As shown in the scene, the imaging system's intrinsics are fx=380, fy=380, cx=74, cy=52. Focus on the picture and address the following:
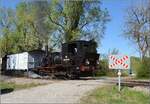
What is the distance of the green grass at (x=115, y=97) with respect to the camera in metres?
18.0

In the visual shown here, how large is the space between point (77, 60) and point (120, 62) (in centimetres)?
1085

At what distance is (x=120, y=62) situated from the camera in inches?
861

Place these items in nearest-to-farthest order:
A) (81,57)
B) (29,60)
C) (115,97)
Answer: (115,97) < (81,57) < (29,60)

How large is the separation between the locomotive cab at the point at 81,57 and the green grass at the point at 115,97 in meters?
10.4

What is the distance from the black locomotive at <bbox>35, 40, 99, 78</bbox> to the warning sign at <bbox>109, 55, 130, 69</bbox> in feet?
33.3

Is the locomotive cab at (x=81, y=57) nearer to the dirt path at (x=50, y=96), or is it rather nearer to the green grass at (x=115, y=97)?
the dirt path at (x=50, y=96)

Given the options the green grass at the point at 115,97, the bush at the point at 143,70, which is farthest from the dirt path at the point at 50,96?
the bush at the point at 143,70

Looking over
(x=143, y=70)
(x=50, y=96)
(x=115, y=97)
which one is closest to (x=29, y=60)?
(x=143, y=70)

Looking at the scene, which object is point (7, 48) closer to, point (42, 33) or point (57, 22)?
point (42, 33)

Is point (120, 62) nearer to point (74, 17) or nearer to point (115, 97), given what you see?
point (115, 97)

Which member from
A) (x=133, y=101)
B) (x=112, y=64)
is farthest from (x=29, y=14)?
(x=133, y=101)

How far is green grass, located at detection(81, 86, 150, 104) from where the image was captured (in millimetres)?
18000

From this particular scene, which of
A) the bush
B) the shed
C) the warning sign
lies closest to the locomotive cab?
the shed

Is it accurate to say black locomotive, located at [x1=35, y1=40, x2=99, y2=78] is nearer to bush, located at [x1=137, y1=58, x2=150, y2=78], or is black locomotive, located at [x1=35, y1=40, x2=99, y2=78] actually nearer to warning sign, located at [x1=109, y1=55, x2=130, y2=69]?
warning sign, located at [x1=109, y1=55, x2=130, y2=69]
